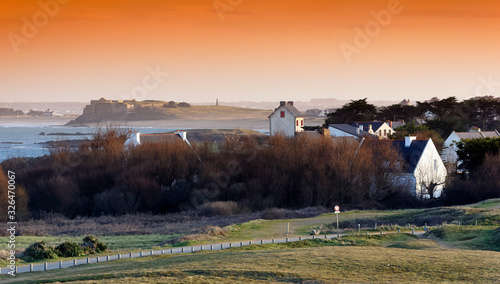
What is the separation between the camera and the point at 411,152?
61062mm

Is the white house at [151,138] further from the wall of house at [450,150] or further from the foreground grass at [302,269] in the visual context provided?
the foreground grass at [302,269]

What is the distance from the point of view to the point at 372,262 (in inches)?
814

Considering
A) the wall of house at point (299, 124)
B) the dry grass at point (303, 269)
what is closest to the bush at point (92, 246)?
the dry grass at point (303, 269)

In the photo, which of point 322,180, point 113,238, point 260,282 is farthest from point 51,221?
point 260,282

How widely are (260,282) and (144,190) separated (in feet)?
130

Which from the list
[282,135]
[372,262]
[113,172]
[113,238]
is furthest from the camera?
[282,135]

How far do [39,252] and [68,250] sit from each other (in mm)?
1409

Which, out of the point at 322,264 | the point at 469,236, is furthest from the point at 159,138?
the point at 322,264

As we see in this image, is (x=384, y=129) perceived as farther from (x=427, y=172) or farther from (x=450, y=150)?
(x=427, y=172)

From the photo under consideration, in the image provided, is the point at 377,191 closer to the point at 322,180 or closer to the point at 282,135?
the point at 322,180

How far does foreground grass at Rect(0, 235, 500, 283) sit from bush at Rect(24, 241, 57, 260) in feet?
12.7

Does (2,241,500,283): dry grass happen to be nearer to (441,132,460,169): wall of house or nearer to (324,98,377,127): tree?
(441,132,460,169): wall of house

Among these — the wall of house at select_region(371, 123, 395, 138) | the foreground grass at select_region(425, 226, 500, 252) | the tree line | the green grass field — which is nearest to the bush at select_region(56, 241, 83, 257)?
the green grass field

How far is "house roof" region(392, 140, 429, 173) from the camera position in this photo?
5956cm
